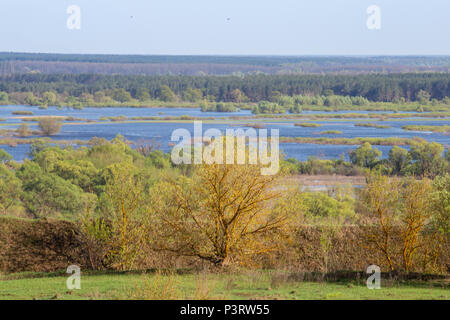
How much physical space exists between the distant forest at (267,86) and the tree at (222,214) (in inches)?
4889

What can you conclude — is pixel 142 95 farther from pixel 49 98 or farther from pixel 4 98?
pixel 4 98

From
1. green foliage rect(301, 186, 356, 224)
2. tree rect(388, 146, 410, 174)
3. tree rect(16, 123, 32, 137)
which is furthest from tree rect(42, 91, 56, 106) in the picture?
green foliage rect(301, 186, 356, 224)

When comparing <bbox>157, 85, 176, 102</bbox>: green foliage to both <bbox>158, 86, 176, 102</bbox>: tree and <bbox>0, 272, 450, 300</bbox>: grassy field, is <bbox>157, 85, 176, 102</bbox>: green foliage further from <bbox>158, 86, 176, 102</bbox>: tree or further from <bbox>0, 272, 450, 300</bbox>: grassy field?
<bbox>0, 272, 450, 300</bbox>: grassy field

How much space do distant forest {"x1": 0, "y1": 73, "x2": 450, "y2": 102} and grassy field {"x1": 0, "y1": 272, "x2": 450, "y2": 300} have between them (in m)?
126

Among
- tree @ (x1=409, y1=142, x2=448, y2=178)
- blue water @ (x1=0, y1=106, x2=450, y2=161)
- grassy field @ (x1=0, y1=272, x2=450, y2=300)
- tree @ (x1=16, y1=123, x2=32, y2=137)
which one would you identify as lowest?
blue water @ (x1=0, y1=106, x2=450, y2=161)

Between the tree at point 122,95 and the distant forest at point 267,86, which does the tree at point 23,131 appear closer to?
the tree at point 122,95

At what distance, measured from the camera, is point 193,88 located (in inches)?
5886

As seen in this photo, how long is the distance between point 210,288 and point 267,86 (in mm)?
135834

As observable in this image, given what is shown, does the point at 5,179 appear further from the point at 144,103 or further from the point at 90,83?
the point at 90,83

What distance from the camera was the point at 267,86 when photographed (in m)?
146

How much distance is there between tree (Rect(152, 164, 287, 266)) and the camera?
1527cm

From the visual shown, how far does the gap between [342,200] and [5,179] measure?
18690 millimetres

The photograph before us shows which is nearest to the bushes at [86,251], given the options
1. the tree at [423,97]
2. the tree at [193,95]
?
the tree at [423,97]
